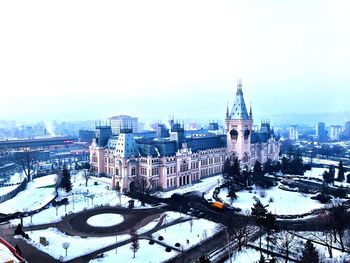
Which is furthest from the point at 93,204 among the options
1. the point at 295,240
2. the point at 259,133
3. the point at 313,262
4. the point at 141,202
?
the point at 259,133

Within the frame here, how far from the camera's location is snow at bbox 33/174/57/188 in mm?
94387

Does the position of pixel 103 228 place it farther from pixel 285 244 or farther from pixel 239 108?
pixel 239 108

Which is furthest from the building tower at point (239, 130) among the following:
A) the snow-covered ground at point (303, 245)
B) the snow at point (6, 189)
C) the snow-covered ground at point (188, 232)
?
the snow at point (6, 189)

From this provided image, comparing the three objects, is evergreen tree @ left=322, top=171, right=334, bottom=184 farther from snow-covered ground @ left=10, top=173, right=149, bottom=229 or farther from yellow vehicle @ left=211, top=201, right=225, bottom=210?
snow-covered ground @ left=10, top=173, right=149, bottom=229

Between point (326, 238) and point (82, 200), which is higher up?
point (326, 238)

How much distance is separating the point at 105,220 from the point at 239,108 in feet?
210

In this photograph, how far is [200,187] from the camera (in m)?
93.6

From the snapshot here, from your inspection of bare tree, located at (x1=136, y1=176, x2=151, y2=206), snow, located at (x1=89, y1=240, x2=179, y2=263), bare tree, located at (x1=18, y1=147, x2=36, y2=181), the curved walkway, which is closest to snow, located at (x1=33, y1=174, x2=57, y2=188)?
bare tree, located at (x1=18, y1=147, x2=36, y2=181)

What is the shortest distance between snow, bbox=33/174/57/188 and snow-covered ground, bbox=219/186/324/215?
5113 centimetres

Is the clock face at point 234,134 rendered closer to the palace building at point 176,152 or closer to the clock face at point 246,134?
the palace building at point 176,152

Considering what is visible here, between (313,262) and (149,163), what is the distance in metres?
54.7

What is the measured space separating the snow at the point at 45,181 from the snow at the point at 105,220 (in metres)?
32.1

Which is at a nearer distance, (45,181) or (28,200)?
Result: (28,200)

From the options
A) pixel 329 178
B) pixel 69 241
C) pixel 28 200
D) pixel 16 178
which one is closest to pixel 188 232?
pixel 69 241
